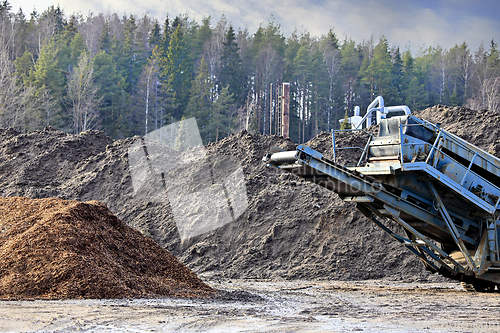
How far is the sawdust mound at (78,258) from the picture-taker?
687 cm

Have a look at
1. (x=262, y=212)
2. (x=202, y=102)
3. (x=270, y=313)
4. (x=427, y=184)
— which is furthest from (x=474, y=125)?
(x=202, y=102)

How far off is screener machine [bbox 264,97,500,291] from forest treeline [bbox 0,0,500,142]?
2593 centimetres

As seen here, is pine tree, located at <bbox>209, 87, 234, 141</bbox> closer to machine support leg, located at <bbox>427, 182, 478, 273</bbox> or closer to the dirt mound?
the dirt mound

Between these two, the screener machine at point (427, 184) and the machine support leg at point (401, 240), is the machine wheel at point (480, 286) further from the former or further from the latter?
the machine support leg at point (401, 240)

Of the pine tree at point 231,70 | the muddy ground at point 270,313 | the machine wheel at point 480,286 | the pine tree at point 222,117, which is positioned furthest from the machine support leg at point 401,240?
the pine tree at point 231,70

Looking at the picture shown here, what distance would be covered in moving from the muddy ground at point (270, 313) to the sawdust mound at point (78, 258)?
1.46ft

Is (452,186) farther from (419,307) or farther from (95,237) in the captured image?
(95,237)

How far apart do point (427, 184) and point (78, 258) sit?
6.25m

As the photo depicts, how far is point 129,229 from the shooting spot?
29.9ft

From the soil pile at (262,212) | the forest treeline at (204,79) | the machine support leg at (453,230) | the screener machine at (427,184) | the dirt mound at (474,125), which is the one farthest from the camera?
the forest treeline at (204,79)

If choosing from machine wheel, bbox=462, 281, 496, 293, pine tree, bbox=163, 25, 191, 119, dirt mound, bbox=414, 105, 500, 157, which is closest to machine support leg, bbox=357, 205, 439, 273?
machine wheel, bbox=462, 281, 496, 293

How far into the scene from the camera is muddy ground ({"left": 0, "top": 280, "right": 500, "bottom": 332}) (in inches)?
203

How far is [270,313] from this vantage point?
6.32 metres

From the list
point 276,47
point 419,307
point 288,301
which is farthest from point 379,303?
point 276,47
